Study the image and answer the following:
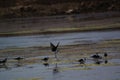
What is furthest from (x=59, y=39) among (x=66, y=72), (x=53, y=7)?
(x=53, y=7)

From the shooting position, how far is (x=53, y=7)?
73.9 meters

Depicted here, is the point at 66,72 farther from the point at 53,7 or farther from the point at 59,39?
the point at 53,7

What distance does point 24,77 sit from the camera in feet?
77.8

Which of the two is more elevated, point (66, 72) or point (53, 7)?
point (53, 7)

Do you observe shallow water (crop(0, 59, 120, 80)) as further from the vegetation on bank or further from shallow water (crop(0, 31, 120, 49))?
the vegetation on bank

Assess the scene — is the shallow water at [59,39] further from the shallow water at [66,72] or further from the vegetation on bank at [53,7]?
the vegetation on bank at [53,7]

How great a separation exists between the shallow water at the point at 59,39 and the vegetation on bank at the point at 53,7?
26.4 meters

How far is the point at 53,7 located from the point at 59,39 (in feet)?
113

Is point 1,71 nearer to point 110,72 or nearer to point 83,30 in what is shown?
point 110,72

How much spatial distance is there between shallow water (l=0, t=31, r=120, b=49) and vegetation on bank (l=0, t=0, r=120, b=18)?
26.4m

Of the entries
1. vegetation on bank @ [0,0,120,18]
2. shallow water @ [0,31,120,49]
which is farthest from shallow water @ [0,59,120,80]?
vegetation on bank @ [0,0,120,18]

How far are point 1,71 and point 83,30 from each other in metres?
18.7

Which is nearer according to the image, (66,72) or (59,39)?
(66,72)

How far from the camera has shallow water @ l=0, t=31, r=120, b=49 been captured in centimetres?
3689
